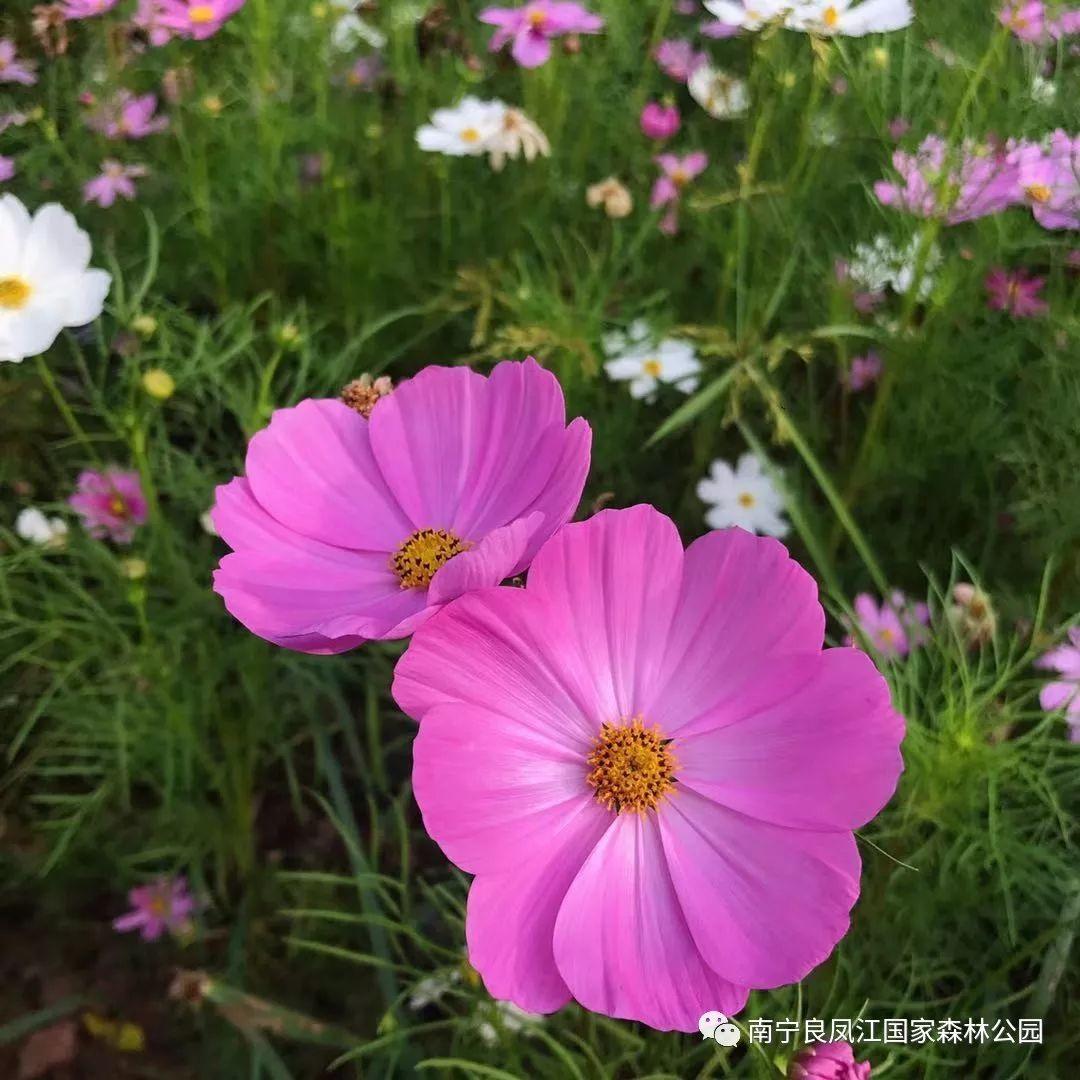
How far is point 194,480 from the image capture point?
37.4 inches

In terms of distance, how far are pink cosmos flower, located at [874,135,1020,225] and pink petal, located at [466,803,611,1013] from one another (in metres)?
0.63

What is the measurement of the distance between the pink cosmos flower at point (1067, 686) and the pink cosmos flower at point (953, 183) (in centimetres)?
36

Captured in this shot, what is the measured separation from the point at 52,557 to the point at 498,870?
2.70 ft

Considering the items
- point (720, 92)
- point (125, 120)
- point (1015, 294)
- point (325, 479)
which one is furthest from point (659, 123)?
point (325, 479)

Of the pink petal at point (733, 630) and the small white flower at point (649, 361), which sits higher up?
the pink petal at point (733, 630)

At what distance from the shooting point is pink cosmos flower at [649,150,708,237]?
4.04 ft

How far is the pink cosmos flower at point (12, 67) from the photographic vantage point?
1.23 m

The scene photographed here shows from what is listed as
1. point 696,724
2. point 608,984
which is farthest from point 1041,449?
point 608,984

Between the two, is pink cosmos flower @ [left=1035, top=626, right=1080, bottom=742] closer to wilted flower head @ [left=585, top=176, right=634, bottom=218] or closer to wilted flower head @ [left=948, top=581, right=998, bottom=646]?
wilted flower head @ [left=948, top=581, right=998, bottom=646]

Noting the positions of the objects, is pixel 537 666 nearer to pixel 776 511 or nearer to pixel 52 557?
pixel 776 511

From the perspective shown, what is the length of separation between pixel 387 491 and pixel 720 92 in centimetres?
96

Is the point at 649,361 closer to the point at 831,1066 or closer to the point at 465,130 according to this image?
the point at 465,130

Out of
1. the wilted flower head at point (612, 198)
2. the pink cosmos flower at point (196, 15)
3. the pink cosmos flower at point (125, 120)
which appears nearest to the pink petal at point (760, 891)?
the wilted flower head at point (612, 198)

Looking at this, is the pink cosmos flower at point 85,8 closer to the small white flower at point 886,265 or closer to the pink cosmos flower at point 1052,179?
the small white flower at point 886,265
